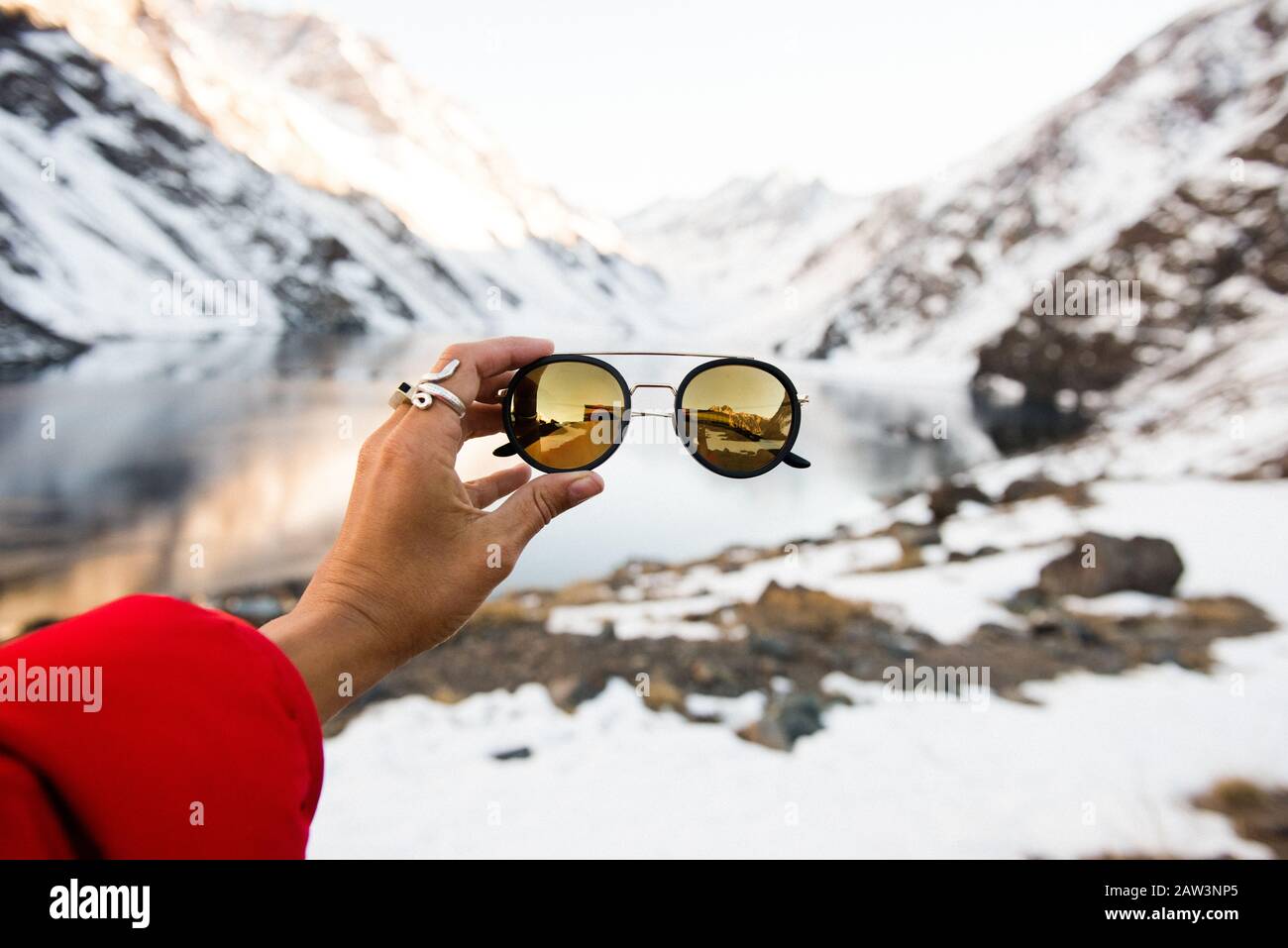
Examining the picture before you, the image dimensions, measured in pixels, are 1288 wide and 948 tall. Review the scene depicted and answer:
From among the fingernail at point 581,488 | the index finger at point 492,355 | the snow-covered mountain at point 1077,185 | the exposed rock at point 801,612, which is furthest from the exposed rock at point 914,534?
the snow-covered mountain at point 1077,185

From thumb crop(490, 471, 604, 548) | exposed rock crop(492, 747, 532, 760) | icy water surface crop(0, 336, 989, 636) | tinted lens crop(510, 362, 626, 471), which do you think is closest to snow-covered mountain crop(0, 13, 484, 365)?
icy water surface crop(0, 336, 989, 636)

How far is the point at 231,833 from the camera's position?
1.08m

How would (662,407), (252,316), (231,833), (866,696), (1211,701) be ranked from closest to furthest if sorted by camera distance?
(231,833), (662,407), (1211,701), (866,696), (252,316)

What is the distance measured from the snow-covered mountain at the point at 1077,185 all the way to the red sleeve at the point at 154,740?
57237mm

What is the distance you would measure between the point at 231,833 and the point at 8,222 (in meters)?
72.7

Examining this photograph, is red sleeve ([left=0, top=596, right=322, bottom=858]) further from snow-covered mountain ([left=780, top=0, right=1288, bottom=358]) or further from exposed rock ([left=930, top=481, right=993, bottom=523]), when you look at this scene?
snow-covered mountain ([left=780, top=0, right=1288, bottom=358])

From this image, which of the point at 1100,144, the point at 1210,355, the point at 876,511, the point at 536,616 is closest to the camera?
the point at 536,616

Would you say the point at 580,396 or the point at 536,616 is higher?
the point at 580,396

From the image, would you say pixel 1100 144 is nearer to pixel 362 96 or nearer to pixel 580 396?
pixel 580 396

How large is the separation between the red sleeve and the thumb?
997 mm

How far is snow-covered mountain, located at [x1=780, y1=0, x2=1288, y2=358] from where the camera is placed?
55.8m

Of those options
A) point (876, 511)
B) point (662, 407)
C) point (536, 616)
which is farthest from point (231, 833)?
point (876, 511)

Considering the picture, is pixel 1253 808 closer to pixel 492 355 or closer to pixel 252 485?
pixel 492 355
